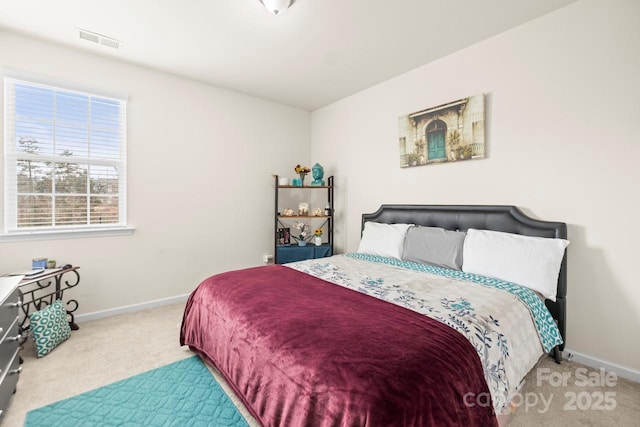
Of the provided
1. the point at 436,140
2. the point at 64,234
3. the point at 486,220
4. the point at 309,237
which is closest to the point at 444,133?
the point at 436,140

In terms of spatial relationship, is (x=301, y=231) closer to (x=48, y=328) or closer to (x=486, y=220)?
(x=486, y=220)

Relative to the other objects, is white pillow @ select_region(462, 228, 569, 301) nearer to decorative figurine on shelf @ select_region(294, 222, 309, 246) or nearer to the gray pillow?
the gray pillow

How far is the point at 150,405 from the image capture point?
1.65m

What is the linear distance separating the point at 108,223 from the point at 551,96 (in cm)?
417

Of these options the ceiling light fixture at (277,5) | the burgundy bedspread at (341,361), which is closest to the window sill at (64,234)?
the burgundy bedspread at (341,361)

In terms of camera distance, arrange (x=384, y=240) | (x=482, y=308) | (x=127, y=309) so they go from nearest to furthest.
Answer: (x=482, y=308), (x=384, y=240), (x=127, y=309)

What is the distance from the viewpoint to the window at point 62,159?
8.16 feet

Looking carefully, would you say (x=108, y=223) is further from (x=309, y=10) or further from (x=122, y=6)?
(x=309, y=10)

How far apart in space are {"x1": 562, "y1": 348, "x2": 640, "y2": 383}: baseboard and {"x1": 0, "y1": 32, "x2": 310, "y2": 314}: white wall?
3.34 meters

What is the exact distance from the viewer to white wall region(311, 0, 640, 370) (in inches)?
75.2

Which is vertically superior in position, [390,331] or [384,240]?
[384,240]

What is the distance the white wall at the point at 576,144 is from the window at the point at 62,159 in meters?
3.39

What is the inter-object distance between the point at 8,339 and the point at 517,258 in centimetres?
326

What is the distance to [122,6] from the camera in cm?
210
